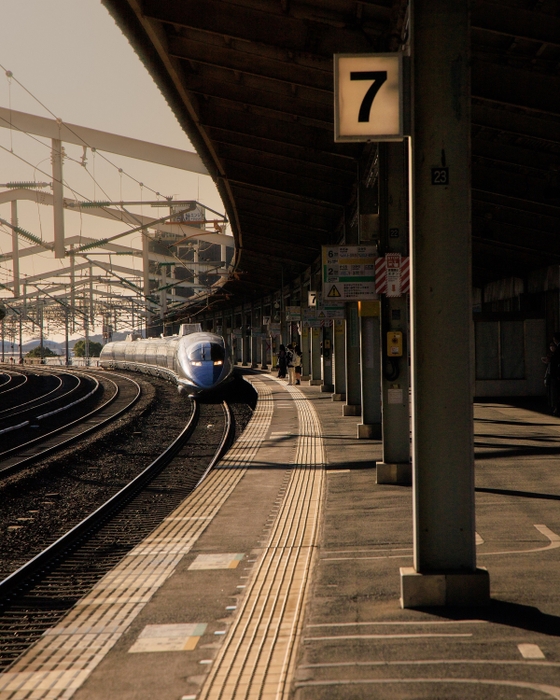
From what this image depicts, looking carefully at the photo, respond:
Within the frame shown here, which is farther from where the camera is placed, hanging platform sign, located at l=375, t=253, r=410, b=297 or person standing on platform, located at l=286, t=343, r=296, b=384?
person standing on platform, located at l=286, t=343, r=296, b=384

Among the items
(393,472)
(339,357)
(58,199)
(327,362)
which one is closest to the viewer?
(393,472)

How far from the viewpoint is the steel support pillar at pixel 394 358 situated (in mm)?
10461

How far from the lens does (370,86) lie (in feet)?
17.6

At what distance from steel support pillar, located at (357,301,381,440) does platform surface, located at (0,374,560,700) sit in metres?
4.65

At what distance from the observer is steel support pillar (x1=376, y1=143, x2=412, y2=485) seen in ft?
34.3

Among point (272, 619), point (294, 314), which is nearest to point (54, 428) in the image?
point (294, 314)

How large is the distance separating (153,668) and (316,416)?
50.9 feet

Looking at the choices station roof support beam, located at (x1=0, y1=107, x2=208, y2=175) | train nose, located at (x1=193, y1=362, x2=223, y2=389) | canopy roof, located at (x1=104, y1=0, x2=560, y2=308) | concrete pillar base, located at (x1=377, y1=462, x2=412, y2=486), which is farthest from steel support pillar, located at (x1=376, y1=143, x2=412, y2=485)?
station roof support beam, located at (x1=0, y1=107, x2=208, y2=175)

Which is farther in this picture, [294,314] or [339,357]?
[294,314]

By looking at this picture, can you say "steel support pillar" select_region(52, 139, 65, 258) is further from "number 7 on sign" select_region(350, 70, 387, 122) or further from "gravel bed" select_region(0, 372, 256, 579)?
"number 7 on sign" select_region(350, 70, 387, 122)

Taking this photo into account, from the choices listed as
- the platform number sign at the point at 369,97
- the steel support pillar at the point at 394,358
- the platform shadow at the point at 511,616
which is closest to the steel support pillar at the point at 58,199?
the steel support pillar at the point at 394,358

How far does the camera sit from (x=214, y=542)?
770 centimetres

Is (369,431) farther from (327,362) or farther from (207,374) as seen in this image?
(327,362)

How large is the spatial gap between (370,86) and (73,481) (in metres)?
9.75
